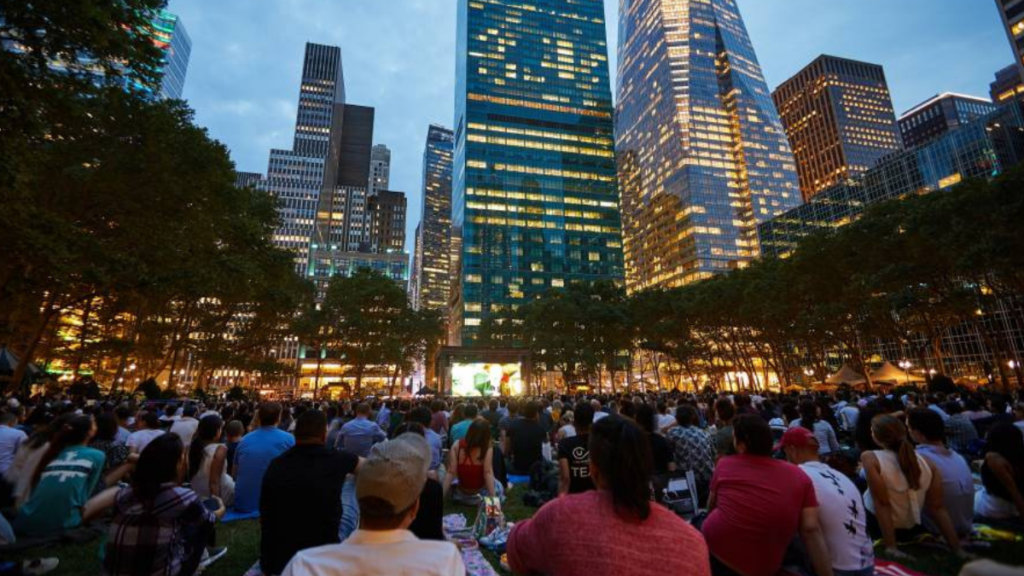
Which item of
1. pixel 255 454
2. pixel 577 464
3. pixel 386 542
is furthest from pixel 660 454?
pixel 255 454

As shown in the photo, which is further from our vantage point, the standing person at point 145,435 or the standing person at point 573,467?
the standing person at point 145,435

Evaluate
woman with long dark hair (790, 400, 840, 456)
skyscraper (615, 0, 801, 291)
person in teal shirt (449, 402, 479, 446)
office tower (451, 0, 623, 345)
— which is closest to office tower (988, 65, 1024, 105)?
skyscraper (615, 0, 801, 291)

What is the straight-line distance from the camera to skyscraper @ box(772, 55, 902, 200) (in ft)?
429

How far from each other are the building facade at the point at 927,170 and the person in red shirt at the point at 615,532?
175 ft

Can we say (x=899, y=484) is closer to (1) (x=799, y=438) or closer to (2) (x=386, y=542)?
(1) (x=799, y=438)

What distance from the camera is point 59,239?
1305 centimetres

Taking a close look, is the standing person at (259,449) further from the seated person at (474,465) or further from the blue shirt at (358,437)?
the seated person at (474,465)

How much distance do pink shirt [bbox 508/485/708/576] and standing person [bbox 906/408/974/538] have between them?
4.78 meters

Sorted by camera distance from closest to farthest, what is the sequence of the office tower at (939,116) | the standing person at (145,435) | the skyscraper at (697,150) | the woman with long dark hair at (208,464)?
the woman with long dark hair at (208,464)
the standing person at (145,435)
the skyscraper at (697,150)
the office tower at (939,116)

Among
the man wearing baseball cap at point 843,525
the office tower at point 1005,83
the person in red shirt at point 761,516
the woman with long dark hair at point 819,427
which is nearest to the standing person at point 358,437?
the person in red shirt at point 761,516

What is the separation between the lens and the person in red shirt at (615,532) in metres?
1.94

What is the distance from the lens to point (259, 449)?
6551 mm

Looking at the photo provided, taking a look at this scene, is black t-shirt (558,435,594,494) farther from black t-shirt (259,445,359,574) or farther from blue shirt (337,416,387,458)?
blue shirt (337,416,387,458)

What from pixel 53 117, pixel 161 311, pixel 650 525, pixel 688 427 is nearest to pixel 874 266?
pixel 688 427
